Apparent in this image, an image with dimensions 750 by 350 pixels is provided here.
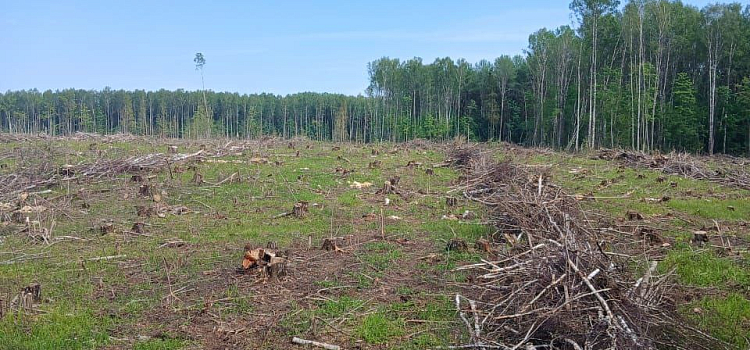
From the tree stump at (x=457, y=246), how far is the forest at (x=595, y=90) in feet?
83.3

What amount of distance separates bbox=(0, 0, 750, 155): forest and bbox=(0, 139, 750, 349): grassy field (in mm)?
18849

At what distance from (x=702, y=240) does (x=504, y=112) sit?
161 ft

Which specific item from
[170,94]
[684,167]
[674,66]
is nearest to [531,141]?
[674,66]

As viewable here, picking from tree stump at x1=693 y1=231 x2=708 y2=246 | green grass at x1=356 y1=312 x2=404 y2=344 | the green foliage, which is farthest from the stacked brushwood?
the green foliage

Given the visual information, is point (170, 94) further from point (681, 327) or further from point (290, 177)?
point (681, 327)

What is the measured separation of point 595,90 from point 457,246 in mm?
31211

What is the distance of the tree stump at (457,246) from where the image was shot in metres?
8.45

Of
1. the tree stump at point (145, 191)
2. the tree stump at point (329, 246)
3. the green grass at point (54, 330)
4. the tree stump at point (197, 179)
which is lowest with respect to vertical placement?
the green grass at point (54, 330)

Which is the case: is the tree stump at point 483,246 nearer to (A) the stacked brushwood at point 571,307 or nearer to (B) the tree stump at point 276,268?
(A) the stacked brushwood at point 571,307

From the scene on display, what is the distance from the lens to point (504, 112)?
186 feet

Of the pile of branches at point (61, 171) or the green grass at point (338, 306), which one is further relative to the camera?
the pile of branches at point (61, 171)

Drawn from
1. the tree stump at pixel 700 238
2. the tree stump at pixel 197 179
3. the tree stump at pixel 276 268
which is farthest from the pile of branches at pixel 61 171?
the tree stump at pixel 700 238

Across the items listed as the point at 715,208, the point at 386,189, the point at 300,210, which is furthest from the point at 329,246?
the point at 715,208

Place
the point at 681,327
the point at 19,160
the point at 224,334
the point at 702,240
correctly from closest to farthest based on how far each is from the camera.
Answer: the point at 681,327
the point at 224,334
the point at 702,240
the point at 19,160
